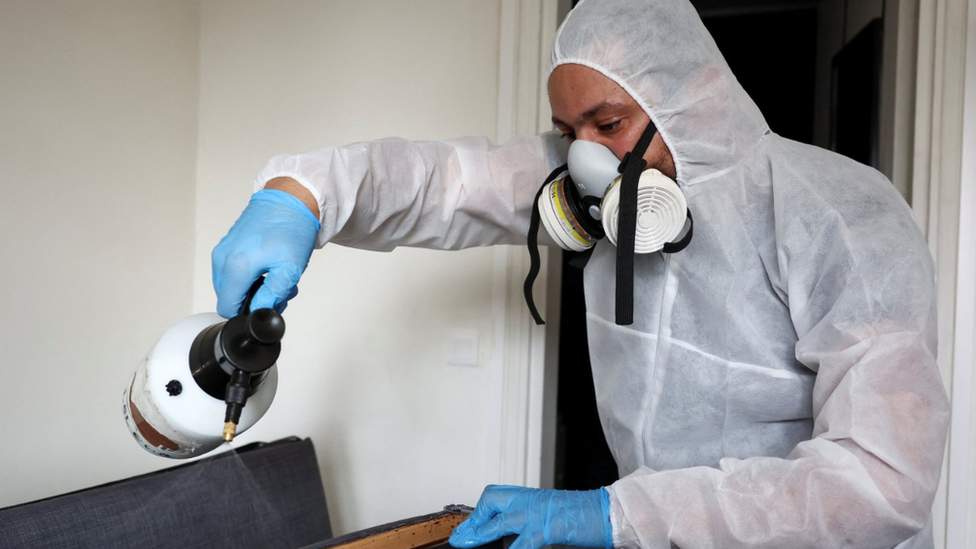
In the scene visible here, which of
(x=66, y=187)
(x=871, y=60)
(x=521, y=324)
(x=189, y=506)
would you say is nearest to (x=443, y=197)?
(x=521, y=324)

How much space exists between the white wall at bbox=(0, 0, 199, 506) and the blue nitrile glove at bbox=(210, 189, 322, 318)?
0.71 metres

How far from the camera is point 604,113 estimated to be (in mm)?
1148

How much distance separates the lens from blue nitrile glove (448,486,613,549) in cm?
99

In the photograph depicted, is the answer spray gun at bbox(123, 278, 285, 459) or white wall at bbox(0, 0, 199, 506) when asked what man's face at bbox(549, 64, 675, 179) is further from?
white wall at bbox(0, 0, 199, 506)

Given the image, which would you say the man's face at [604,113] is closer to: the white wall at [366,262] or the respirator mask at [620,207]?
the respirator mask at [620,207]

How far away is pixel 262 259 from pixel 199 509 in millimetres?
529

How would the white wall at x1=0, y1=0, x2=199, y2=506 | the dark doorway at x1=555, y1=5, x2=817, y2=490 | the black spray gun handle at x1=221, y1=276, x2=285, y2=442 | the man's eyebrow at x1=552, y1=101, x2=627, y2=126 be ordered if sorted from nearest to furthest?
the black spray gun handle at x1=221, y1=276, x2=285, y2=442 → the man's eyebrow at x1=552, y1=101, x2=627, y2=126 → the white wall at x1=0, y1=0, x2=199, y2=506 → the dark doorway at x1=555, y1=5, x2=817, y2=490

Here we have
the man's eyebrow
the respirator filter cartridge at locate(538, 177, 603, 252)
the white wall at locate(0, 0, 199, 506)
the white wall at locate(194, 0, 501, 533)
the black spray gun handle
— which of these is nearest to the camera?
the black spray gun handle

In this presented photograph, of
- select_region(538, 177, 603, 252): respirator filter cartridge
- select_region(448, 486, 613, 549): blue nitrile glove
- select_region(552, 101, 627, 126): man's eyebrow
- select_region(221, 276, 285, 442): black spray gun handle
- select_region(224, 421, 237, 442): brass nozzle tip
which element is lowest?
select_region(448, 486, 613, 549): blue nitrile glove

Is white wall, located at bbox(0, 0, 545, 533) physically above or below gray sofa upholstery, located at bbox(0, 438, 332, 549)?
above

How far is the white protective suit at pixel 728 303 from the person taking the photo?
0.93 metres

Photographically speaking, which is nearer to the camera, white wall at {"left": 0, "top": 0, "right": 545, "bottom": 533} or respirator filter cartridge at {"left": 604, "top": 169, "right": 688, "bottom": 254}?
respirator filter cartridge at {"left": 604, "top": 169, "right": 688, "bottom": 254}

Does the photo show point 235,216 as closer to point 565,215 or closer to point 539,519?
point 565,215

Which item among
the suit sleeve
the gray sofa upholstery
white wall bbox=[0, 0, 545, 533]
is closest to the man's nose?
the suit sleeve
